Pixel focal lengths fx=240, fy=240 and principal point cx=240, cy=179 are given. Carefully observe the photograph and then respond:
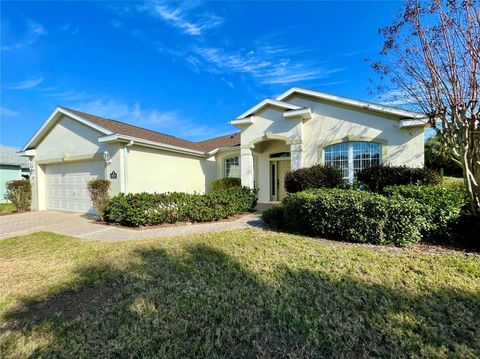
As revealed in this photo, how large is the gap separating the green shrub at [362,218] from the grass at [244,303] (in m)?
0.43

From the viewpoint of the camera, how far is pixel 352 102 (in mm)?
11102

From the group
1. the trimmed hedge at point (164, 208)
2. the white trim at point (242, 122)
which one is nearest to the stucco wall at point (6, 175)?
the trimmed hedge at point (164, 208)

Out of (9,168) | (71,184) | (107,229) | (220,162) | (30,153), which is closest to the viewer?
(107,229)

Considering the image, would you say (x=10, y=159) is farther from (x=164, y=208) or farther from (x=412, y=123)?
(x=412, y=123)

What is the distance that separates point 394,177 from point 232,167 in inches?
390

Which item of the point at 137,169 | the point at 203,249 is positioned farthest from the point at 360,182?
the point at 137,169

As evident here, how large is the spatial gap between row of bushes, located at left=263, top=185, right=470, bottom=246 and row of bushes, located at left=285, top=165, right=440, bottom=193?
8.48 feet

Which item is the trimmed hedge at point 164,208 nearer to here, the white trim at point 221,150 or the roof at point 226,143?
the white trim at point 221,150

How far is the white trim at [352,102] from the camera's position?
1010 cm

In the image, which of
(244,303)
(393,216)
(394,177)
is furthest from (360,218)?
(394,177)

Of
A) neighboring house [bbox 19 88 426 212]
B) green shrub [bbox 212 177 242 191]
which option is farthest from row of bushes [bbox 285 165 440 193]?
green shrub [bbox 212 177 242 191]

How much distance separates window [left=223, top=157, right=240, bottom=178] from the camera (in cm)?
1641

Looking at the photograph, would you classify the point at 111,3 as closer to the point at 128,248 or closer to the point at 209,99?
the point at 128,248

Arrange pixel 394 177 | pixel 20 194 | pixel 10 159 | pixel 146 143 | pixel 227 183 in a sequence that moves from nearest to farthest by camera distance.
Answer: pixel 394 177, pixel 146 143, pixel 20 194, pixel 227 183, pixel 10 159
